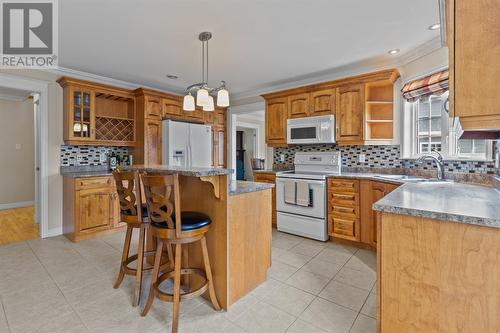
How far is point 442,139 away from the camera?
2.92 m

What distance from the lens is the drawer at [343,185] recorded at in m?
3.12

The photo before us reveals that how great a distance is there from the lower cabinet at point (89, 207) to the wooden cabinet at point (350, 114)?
346 centimetres

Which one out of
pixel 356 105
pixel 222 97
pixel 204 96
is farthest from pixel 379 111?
pixel 204 96

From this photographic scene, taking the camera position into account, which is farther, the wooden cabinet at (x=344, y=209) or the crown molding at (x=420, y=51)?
the wooden cabinet at (x=344, y=209)

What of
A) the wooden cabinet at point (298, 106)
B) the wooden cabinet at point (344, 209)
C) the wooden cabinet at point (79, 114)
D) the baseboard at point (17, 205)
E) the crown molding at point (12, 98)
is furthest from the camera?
the baseboard at point (17, 205)

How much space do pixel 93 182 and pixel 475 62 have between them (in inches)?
159

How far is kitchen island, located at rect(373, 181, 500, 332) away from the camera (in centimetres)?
102

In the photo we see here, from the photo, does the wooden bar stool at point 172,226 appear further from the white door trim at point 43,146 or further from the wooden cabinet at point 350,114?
the white door trim at point 43,146

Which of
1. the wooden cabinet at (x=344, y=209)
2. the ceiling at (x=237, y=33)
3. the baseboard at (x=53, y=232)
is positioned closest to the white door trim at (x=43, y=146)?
the baseboard at (x=53, y=232)

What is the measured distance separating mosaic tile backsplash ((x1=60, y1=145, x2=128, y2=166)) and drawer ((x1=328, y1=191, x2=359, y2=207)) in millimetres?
3618

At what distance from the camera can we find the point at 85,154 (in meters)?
3.95

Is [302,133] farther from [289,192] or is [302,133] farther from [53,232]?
[53,232]

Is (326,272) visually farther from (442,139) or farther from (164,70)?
(164,70)

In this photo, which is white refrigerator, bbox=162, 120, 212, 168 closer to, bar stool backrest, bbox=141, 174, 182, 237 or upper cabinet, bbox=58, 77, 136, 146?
upper cabinet, bbox=58, 77, 136, 146
